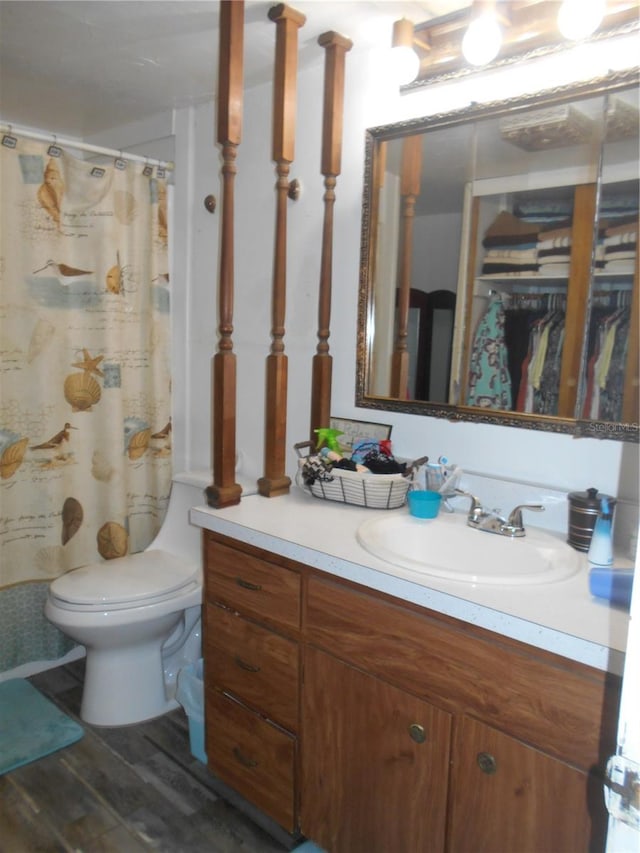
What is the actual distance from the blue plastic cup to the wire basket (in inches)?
2.6

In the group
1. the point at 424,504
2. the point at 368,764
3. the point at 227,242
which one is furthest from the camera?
the point at 227,242

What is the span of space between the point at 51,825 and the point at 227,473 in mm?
1047

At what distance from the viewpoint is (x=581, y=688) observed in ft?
3.31

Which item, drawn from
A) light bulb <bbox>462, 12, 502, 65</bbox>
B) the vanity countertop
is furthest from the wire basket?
light bulb <bbox>462, 12, 502, 65</bbox>

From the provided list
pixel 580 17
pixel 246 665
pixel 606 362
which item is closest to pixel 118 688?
pixel 246 665

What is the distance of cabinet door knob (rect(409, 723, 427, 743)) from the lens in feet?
4.03

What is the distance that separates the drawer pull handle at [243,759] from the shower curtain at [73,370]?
3.55 feet

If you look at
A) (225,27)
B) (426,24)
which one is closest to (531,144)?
(426,24)

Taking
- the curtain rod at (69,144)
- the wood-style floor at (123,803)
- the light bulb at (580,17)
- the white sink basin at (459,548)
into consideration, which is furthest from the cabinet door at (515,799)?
the curtain rod at (69,144)

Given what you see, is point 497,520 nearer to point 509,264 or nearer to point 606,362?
point 606,362

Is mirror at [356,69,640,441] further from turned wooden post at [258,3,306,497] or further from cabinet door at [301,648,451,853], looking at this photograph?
cabinet door at [301,648,451,853]

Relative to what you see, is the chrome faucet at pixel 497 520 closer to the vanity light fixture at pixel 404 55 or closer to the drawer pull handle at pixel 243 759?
the drawer pull handle at pixel 243 759

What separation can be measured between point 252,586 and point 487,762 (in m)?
0.66

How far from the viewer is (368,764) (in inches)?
52.9
